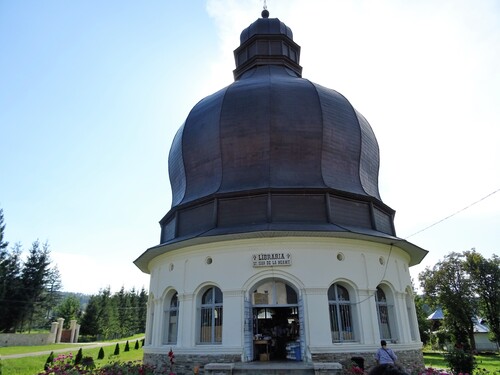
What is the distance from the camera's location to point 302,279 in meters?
12.7

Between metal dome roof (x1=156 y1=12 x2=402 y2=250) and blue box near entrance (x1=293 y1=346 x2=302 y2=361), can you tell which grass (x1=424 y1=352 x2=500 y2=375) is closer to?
blue box near entrance (x1=293 y1=346 x2=302 y2=361)

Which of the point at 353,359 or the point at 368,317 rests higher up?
the point at 368,317

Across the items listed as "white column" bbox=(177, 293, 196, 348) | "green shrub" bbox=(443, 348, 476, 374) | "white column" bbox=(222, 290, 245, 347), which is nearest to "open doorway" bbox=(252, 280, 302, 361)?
"white column" bbox=(222, 290, 245, 347)

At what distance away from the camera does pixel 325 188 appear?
1441 cm

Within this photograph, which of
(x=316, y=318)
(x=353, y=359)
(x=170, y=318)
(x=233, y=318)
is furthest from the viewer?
(x=170, y=318)

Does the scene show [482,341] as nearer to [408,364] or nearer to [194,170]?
[408,364]

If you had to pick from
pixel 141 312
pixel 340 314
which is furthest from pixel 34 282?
pixel 340 314

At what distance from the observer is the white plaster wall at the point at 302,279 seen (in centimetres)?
1241

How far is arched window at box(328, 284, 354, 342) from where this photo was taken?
1258cm

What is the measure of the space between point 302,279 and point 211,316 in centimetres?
370

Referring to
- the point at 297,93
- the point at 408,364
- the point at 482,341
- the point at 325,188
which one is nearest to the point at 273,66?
the point at 297,93

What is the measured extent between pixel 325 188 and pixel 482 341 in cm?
4281

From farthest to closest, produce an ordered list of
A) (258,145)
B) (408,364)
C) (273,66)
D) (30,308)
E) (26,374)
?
(30,308)
(273,66)
(26,374)
(258,145)
(408,364)

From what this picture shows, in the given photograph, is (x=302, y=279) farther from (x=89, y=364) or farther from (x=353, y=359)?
(x=89, y=364)
